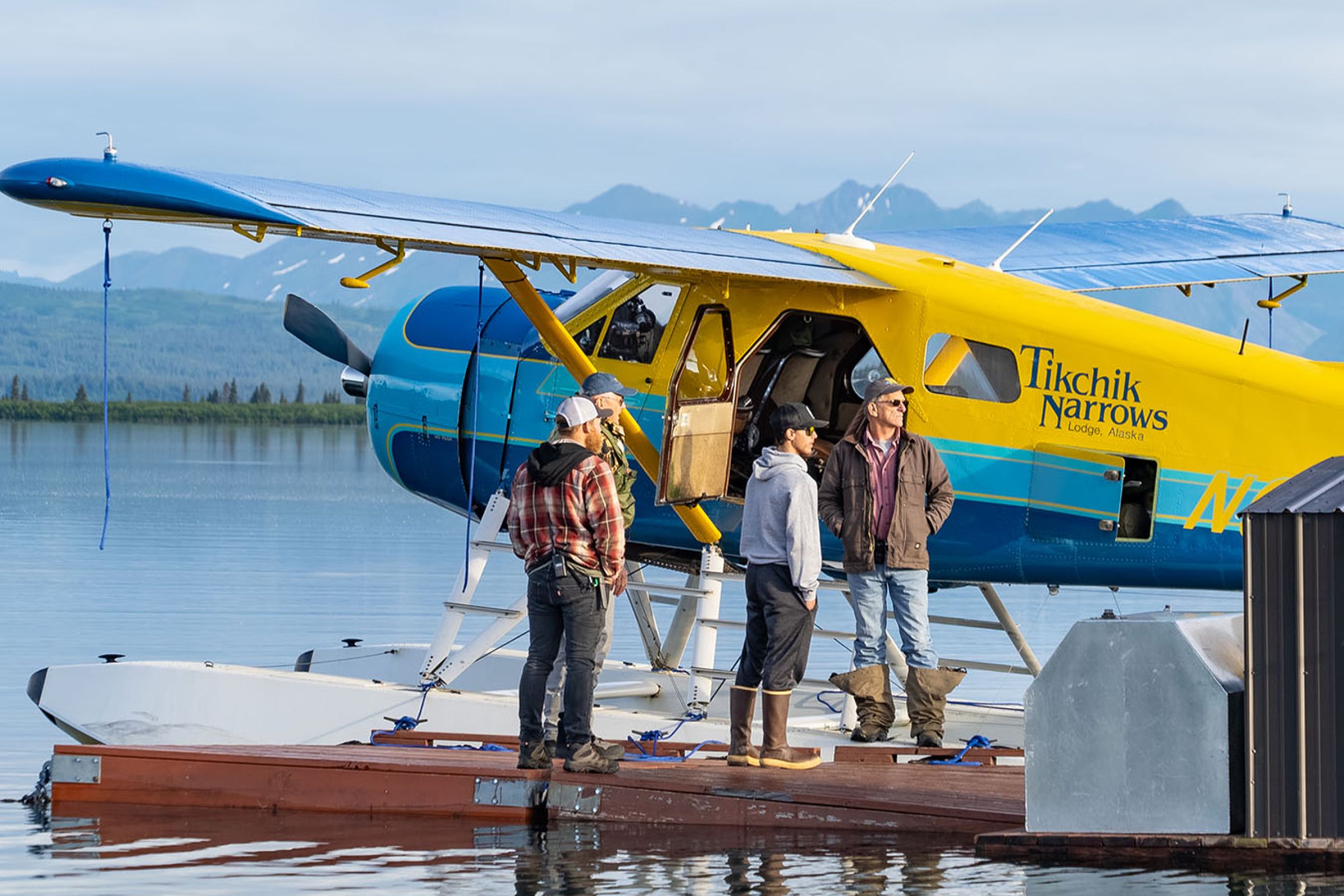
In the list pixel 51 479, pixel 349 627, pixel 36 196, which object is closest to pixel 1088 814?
pixel 36 196

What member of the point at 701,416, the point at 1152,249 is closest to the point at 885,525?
the point at 701,416

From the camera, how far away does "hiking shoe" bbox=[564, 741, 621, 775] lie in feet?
28.9

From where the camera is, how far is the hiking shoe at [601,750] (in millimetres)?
8883

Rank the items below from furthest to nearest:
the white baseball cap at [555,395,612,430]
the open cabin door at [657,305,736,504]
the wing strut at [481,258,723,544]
→ the open cabin door at [657,305,736,504], the wing strut at [481,258,723,544], the white baseball cap at [555,395,612,430]

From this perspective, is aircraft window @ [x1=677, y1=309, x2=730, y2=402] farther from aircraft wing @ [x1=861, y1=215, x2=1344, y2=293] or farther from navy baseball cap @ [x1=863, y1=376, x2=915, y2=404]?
aircraft wing @ [x1=861, y1=215, x2=1344, y2=293]

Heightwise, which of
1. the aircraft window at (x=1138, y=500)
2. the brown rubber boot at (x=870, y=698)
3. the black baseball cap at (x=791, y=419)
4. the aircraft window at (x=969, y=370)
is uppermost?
the aircraft window at (x=969, y=370)

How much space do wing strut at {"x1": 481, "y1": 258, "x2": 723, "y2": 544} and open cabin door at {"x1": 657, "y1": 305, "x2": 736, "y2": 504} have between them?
0.21 metres

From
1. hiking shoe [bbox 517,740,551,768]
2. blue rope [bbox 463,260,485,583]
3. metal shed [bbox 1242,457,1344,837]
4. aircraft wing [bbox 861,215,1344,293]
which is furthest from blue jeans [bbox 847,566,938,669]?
aircraft wing [bbox 861,215,1344,293]

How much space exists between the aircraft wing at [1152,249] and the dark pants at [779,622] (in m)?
4.39

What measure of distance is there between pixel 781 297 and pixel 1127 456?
1.93 meters

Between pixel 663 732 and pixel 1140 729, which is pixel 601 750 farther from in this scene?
pixel 1140 729

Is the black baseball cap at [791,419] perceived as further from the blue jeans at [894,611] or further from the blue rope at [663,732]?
the blue rope at [663,732]

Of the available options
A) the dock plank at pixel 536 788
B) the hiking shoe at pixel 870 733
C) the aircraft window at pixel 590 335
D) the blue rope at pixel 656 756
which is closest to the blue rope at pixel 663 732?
the blue rope at pixel 656 756

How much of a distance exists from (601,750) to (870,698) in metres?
1.36
